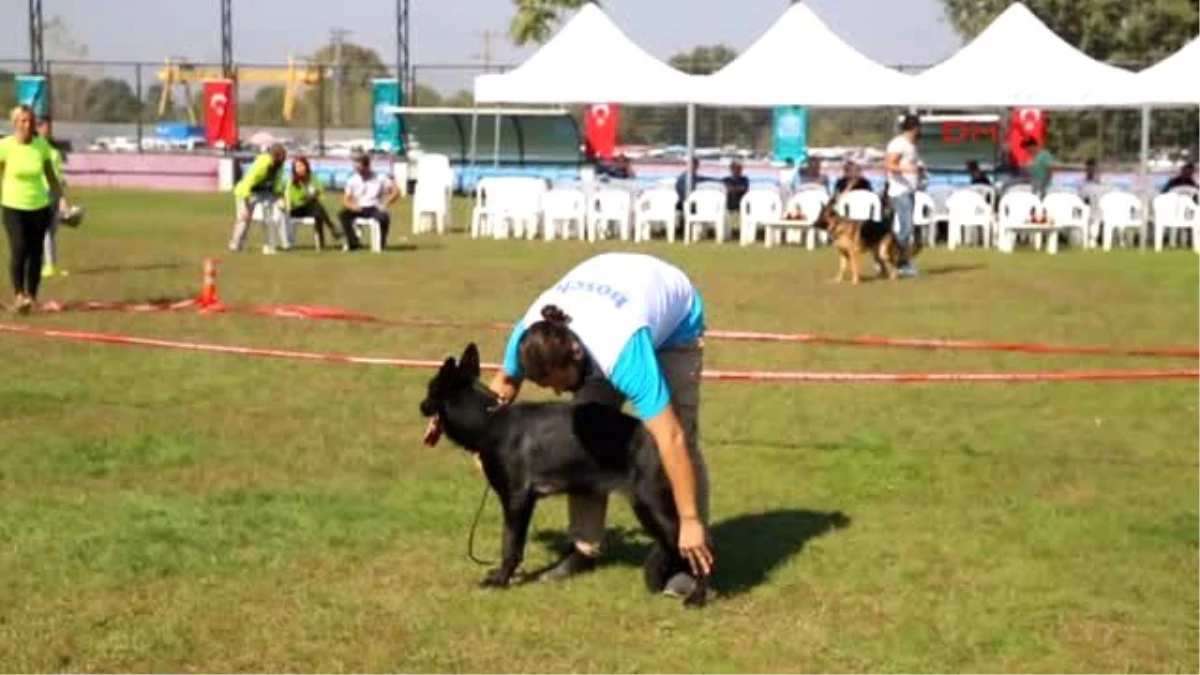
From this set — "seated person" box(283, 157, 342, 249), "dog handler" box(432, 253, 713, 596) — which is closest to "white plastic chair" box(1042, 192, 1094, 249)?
"seated person" box(283, 157, 342, 249)

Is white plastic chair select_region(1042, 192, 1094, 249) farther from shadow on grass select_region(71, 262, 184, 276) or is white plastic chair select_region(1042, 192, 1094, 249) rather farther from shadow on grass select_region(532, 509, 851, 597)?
shadow on grass select_region(532, 509, 851, 597)

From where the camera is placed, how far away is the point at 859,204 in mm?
23656

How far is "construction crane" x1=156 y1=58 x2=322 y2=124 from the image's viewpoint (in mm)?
50938

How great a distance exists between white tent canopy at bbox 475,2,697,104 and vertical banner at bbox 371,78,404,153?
17.2 meters

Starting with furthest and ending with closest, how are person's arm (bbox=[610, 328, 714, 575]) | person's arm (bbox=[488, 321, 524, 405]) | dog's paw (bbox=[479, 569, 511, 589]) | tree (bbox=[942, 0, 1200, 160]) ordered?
tree (bbox=[942, 0, 1200, 160]), dog's paw (bbox=[479, 569, 511, 589]), person's arm (bbox=[488, 321, 524, 405]), person's arm (bbox=[610, 328, 714, 575])

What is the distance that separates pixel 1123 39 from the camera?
57938 mm

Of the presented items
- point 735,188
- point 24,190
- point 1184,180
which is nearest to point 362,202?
point 735,188

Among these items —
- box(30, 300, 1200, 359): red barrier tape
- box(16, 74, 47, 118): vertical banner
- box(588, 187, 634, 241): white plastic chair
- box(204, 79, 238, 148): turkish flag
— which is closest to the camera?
box(30, 300, 1200, 359): red barrier tape

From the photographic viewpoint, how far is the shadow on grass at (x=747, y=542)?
20.4 feet

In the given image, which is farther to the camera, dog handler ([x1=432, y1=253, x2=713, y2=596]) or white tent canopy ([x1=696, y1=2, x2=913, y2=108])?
white tent canopy ([x1=696, y1=2, x2=913, y2=108])

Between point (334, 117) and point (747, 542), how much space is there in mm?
48587

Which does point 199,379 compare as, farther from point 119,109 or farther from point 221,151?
point 119,109

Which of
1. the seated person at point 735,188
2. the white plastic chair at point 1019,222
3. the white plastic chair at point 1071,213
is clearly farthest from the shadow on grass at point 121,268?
the white plastic chair at point 1071,213

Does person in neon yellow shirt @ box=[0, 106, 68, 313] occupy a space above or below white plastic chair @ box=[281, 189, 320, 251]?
above
